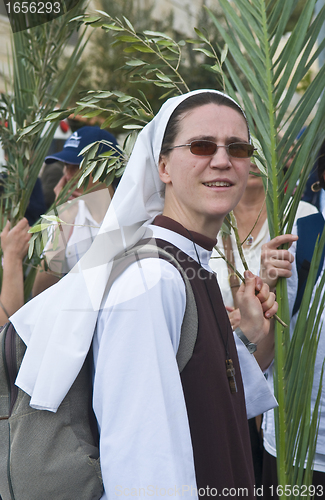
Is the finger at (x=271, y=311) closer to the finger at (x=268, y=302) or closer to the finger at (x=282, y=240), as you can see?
the finger at (x=268, y=302)

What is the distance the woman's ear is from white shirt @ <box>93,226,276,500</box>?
15.5 inches

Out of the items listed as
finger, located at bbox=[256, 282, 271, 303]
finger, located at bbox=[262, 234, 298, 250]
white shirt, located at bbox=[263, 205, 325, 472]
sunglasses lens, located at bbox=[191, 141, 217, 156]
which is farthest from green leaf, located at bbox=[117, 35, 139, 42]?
white shirt, located at bbox=[263, 205, 325, 472]

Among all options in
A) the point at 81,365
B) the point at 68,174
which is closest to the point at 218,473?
the point at 81,365

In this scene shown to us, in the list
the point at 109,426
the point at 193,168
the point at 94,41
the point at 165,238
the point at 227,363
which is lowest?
the point at 109,426

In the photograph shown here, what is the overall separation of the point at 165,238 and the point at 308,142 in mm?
789

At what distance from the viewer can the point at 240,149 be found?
1520 millimetres

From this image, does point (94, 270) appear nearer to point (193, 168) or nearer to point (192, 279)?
point (192, 279)

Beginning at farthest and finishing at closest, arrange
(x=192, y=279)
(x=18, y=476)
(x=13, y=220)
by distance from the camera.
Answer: (x=13, y=220) < (x=192, y=279) < (x=18, y=476)

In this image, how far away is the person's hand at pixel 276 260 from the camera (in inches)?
74.3

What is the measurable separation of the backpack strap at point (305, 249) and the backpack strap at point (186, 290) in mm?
1109

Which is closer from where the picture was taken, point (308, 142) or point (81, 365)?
point (81, 365)

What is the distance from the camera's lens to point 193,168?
147 cm

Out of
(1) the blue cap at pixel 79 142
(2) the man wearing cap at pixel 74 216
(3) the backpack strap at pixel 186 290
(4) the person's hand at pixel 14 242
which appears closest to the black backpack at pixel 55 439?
(3) the backpack strap at pixel 186 290

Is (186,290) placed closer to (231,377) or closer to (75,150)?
(231,377)
